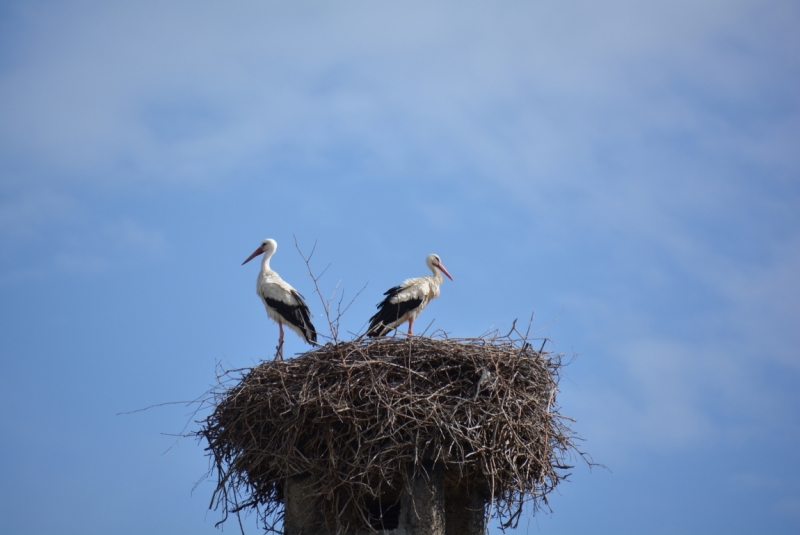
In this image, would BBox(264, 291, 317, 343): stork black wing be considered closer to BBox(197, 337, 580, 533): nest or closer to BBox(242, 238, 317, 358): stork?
BBox(242, 238, 317, 358): stork

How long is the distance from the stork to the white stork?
2.56 ft

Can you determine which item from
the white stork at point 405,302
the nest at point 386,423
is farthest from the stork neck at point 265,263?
the nest at point 386,423

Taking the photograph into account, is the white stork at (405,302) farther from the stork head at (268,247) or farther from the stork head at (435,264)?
the stork head at (268,247)

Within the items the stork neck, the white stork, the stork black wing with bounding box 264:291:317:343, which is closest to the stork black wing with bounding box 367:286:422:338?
the white stork

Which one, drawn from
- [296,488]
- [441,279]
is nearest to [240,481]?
[296,488]

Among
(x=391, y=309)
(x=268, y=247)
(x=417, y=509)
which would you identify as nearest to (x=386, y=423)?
(x=417, y=509)

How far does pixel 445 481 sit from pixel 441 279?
13.7ft

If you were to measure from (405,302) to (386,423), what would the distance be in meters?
4.19

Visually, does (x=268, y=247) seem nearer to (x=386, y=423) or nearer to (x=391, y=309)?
(x=391, y=309)

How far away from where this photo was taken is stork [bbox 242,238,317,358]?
459 inches

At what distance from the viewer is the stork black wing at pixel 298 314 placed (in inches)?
458

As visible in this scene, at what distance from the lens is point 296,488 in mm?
8180

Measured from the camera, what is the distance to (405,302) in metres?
11.8

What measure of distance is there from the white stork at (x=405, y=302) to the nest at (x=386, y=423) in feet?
10.4
